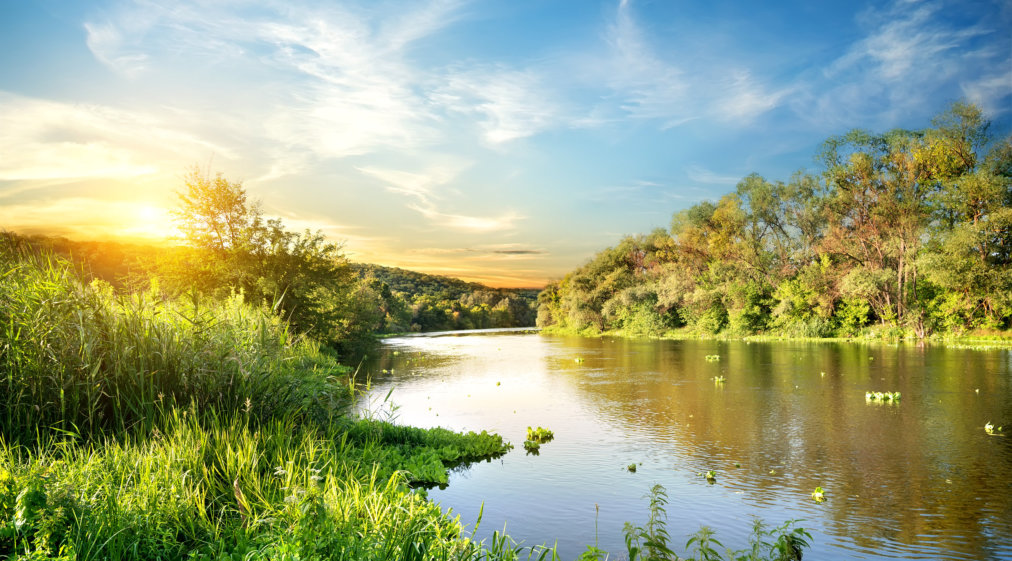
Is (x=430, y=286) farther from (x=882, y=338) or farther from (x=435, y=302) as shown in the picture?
(x=882, y=338)

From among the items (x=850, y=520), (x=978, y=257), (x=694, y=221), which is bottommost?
(x=850, y=520)

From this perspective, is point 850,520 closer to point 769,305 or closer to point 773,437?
point 773,437

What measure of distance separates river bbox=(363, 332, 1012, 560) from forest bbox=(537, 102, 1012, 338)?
52.3 feet

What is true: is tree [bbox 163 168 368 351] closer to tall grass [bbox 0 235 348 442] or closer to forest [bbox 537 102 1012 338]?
tall grass [bbox 0 235 348 442]

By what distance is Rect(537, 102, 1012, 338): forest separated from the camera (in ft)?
106

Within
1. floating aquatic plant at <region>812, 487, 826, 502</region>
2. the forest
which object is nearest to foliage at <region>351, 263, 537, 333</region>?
the forest

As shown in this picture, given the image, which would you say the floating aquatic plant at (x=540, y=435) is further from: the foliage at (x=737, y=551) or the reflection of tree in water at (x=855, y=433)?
the foliage at (x=737, y=551)

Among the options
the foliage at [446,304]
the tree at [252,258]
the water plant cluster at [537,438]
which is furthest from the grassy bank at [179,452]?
the foliage at [446,304]

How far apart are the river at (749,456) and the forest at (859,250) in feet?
52.3

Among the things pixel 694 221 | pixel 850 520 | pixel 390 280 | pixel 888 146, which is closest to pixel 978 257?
pixel 888 146

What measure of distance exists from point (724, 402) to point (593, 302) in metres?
47.1

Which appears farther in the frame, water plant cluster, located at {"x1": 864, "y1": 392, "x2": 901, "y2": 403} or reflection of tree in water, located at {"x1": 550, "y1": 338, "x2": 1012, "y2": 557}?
water plant cluster, located at {"x1": 864, "y1": 392, "x2": 901, "y2": 403}

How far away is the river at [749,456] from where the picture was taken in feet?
21.8

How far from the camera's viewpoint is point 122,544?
4.07 meters
